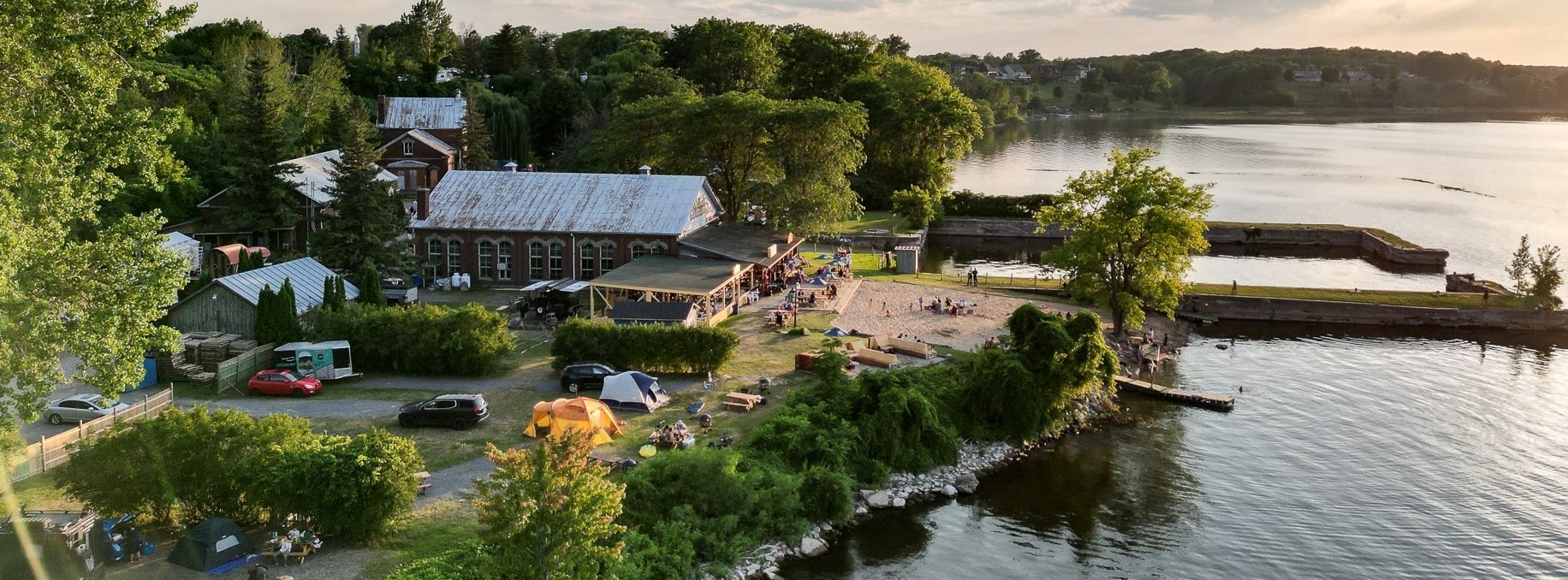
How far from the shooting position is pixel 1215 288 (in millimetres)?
62594

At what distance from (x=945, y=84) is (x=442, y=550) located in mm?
82792

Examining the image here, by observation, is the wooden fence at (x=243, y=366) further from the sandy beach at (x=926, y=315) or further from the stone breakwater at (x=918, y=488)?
the sandy beach at (x=926, y=315)

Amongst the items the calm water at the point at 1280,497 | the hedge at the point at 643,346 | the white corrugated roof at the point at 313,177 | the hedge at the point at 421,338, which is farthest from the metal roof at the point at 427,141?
the calm water at the point at 1280,497

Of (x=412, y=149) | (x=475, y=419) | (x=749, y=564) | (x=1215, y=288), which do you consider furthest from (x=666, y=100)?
(x=749, y=564)

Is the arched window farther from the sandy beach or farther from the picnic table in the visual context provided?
the picnic table

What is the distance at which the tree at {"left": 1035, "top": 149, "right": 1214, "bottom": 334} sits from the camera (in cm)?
4975

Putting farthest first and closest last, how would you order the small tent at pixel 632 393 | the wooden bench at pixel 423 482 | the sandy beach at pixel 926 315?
the sandy beach at pixel 926 315
the small tent at pixel 632 393
the wooden bench at pixel 423 482

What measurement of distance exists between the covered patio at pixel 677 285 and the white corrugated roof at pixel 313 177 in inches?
667

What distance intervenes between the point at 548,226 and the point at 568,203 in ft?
6.72

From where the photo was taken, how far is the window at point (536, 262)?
55.7m

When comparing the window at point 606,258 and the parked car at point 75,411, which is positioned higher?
the window at point 606,258

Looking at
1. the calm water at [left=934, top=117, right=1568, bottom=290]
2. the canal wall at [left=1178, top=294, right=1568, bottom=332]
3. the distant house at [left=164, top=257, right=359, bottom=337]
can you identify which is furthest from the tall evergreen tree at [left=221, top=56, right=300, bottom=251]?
the calm water at [left=934, top=117, right=1568, bottom=290]

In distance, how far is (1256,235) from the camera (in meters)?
86.6

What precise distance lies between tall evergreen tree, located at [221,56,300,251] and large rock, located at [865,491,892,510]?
3827 centimetres
